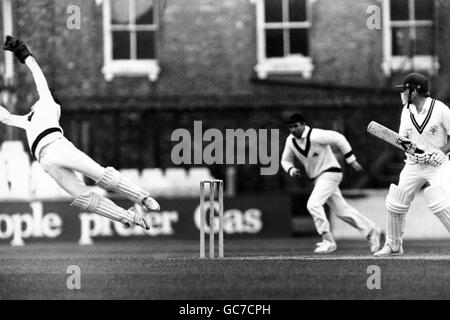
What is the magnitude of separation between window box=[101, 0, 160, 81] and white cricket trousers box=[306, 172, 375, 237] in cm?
623

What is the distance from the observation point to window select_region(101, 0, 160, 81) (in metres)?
18.9

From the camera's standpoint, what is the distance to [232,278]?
402 inches

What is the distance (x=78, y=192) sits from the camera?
1153 cm

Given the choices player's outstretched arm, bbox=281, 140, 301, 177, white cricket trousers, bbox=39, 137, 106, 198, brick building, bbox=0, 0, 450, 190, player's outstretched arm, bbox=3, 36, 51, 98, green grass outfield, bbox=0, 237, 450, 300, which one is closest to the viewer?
green grass outfield, bbox=0, 237, 450, 300

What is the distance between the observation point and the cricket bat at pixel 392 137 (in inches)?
430

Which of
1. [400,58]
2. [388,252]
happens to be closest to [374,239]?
[388,252]

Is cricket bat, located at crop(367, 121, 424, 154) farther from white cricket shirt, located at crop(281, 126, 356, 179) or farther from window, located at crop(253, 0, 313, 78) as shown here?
window, located at crop(253, 0, 313, 78)

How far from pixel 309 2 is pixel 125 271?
29.4ft

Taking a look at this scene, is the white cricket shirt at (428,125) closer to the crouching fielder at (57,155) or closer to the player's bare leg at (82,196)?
the crouching fielder at (57,155)

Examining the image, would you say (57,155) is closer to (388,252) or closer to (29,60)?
(29,60)

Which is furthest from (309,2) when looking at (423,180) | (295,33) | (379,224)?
(423,180)

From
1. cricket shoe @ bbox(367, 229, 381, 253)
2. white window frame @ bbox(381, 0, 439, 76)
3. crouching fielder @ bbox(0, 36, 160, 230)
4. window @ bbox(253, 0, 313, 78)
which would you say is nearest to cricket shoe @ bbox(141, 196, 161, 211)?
crouching fielder @ bbox(0, 36, 160, 230)

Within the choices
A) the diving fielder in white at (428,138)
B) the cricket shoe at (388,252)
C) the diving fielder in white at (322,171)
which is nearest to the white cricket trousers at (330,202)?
the diving fielder in white at (322,171)

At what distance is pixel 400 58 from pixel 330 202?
218 inches
